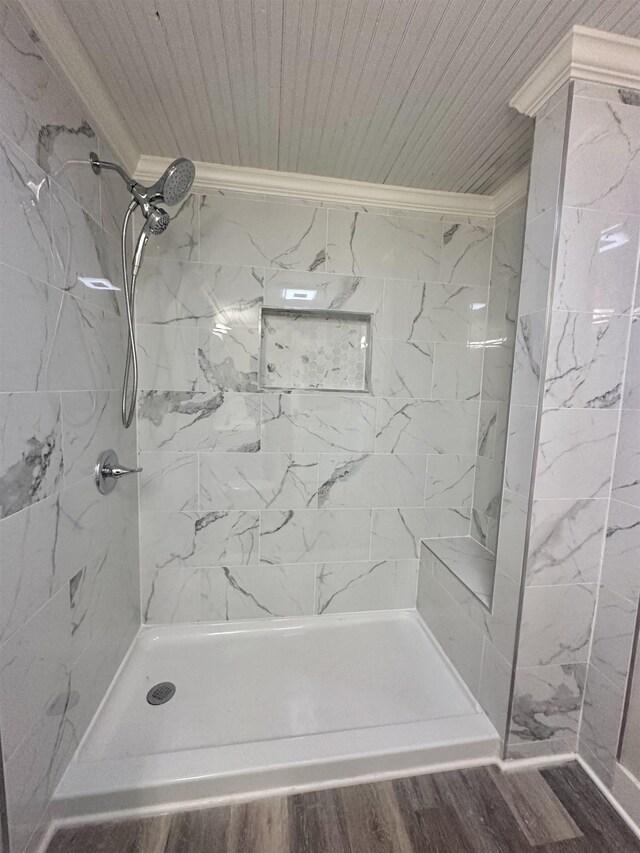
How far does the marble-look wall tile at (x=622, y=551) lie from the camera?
3.34ft

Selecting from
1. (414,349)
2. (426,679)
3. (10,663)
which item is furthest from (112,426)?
(426,679)

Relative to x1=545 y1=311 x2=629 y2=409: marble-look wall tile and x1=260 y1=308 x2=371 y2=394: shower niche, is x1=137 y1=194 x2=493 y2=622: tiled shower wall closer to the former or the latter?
x1=260 y1=308 x2=371 y2=394: shower niche

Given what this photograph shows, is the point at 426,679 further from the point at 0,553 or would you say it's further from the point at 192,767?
the point at 0,553

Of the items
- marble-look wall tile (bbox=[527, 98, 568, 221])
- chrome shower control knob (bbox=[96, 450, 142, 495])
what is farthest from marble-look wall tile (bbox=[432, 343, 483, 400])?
chrome shower control knob (bbox=[96, 450, 142, 495])

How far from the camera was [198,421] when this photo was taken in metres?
1.58

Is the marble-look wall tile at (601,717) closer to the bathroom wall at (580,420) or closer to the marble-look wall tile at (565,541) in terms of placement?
the bathroom wall at (580,420)

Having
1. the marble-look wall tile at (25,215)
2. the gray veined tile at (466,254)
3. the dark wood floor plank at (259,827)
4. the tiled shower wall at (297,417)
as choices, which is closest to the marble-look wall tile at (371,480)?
the tiled shower wall at (297,417)

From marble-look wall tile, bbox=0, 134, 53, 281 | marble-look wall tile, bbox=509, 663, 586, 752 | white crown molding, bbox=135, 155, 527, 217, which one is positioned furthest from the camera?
white crown molding, bbox=135, 155, 527, 217

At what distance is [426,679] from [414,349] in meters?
1.44

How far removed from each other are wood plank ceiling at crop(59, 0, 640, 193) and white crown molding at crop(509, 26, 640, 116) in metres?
0.02

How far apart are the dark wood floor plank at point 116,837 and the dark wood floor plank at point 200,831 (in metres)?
0.02

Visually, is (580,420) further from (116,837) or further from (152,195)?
(116,837)

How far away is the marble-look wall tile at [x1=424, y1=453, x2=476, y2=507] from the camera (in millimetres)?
1780

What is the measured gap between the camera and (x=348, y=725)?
1.25m
